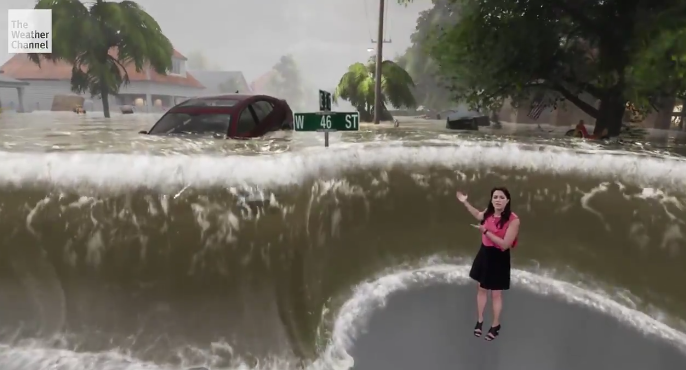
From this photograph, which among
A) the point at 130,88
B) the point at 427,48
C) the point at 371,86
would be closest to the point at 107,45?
the point at 130,88

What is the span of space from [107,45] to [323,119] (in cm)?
375

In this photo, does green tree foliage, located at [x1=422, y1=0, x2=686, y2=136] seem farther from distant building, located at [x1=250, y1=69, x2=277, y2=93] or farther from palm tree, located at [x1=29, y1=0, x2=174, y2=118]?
palm tree, located at [x1=29, y1=0, x2=174, y2=118]

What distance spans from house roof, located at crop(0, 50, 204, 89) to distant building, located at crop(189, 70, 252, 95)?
0.09 meters

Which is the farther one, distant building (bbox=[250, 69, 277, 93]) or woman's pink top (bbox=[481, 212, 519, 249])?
distant building (bbox=[250, 69, 277, 93])

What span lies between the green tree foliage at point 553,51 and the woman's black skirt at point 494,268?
9.04 feet

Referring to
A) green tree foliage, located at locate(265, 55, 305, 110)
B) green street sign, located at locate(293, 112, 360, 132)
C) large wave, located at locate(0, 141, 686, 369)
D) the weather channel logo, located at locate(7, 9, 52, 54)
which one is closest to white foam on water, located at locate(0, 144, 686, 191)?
large wave, located at locate(0, 141, 686, 369)

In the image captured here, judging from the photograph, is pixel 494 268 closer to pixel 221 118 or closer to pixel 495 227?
pixel 495 227

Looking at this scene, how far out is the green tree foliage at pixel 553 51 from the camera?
458cm

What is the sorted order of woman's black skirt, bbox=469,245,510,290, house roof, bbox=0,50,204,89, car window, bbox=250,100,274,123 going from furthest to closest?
car window, bbox=250,100,274,123
house roof, bbox=0,50,204,89
woman's black skirt, bbox=469,245,510,290

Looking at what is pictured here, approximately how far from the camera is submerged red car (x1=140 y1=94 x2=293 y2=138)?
15.8 feet

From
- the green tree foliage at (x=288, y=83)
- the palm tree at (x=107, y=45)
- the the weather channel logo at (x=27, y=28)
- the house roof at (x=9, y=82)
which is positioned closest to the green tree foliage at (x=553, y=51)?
the green tree foliage at (x=288, y=83)

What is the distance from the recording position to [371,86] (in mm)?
5316

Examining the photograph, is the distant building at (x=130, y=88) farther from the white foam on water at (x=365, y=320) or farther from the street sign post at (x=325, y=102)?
the white foam on water at (x=365, y=320)

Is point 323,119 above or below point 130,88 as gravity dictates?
below
